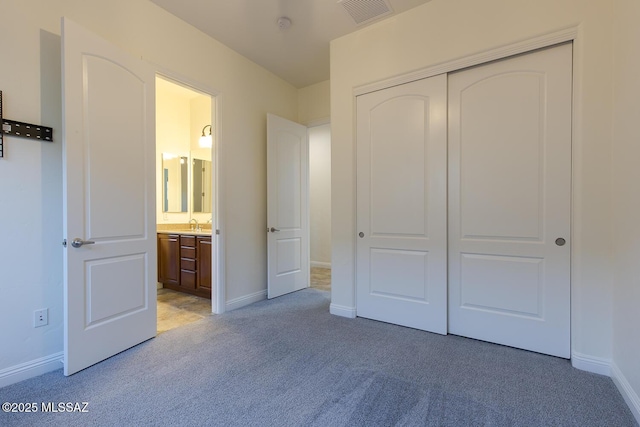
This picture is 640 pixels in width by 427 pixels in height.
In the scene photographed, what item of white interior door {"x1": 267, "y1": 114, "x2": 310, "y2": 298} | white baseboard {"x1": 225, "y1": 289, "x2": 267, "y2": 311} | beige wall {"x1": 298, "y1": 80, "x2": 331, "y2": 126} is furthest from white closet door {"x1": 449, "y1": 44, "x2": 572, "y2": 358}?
white baseboard {"x1": 225, "y1": 289, "x2": 267, "y2": 311}

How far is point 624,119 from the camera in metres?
1.74

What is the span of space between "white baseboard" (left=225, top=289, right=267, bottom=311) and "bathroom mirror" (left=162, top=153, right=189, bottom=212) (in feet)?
6.75

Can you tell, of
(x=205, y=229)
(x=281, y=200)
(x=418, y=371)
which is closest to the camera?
(x=418, y=371)

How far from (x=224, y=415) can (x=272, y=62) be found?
3.59 m

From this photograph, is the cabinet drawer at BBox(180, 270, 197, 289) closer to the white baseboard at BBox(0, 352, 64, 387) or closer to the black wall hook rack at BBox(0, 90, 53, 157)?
the white baseboard at BBox(0, 352, 64, 387)

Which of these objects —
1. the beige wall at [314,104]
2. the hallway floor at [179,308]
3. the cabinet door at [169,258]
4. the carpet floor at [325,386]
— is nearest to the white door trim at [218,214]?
the hallway floor at [179,308]

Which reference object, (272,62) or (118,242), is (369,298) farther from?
(272,62)

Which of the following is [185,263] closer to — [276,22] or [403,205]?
[403,205]

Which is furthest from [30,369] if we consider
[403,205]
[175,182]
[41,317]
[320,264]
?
[320,264]

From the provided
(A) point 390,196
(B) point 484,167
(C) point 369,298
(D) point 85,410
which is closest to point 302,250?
(C) point 369,298

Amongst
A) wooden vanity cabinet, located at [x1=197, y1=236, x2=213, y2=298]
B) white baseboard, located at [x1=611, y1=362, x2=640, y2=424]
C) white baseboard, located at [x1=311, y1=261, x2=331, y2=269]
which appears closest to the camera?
white baseboard, located at [x1=611, y1=362, x2=640, y2=424]

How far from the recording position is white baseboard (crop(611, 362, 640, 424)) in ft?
5.04

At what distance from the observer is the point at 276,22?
2863 mm

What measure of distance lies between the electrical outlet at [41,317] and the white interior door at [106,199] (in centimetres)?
23
